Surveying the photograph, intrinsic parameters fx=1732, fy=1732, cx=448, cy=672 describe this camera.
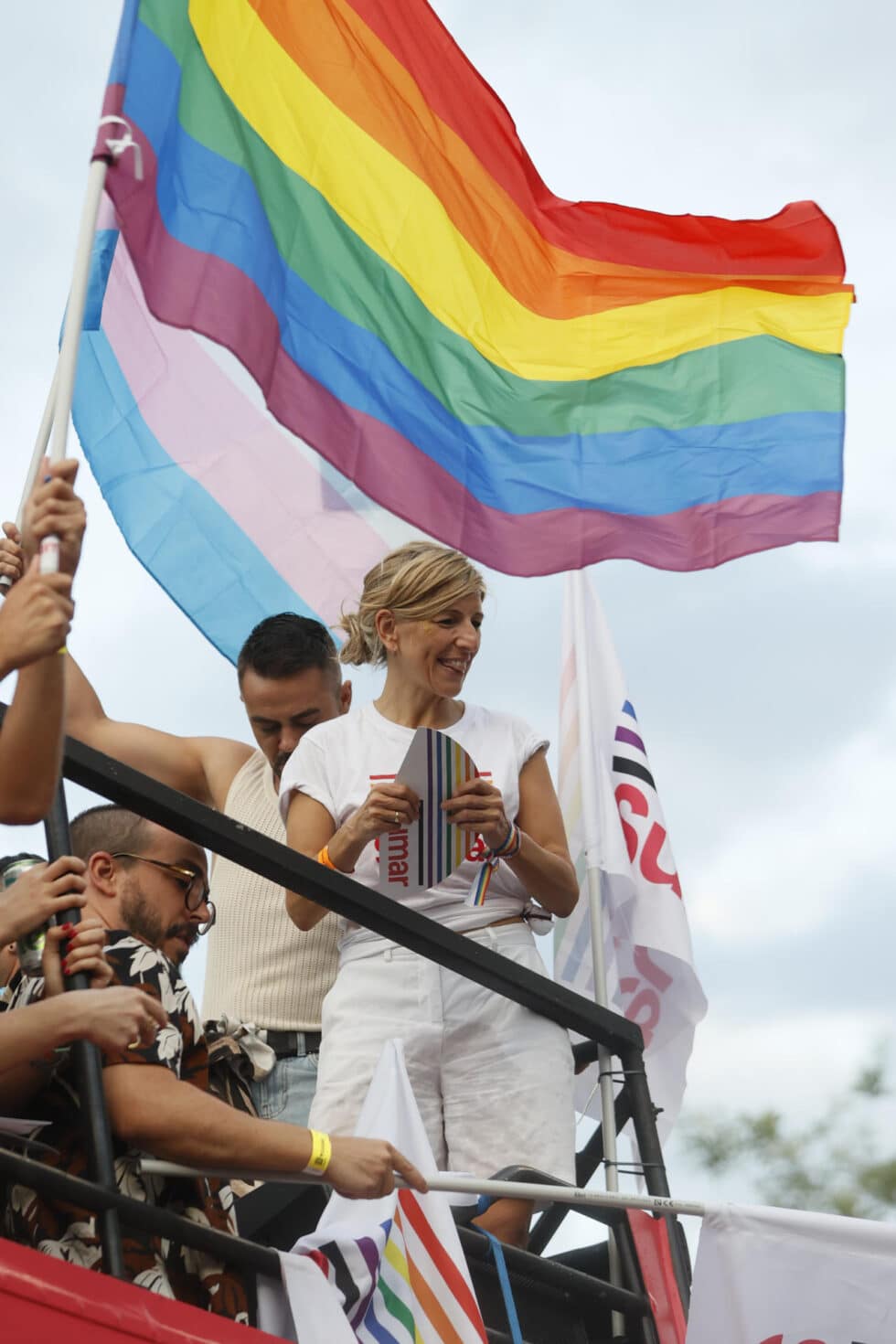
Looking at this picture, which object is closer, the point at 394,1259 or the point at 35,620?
the point at 35,620

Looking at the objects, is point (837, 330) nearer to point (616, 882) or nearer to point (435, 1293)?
point (616, 882)

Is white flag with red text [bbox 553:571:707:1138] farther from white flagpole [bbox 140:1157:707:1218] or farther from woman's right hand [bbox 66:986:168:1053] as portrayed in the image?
woman's right hand [bbox 66:986:168:1053]

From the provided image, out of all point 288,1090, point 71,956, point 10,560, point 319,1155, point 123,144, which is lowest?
point 319,1155

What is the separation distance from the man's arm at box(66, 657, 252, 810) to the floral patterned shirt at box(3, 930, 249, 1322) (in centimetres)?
189

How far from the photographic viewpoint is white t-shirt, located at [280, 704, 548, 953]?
13.4 ft

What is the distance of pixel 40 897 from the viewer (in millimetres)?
2670

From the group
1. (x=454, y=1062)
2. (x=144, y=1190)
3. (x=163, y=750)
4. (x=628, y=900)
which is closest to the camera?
(x=144, y=1190)

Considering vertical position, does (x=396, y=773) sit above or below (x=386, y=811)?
above

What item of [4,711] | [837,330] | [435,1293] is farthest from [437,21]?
[435,1293]

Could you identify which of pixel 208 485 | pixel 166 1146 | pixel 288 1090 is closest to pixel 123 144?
pixel 208 485

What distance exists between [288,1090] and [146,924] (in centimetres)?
115

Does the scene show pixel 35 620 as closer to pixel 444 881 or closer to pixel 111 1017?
pixel 111 1017

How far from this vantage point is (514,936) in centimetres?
413

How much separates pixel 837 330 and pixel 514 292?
1.31m
